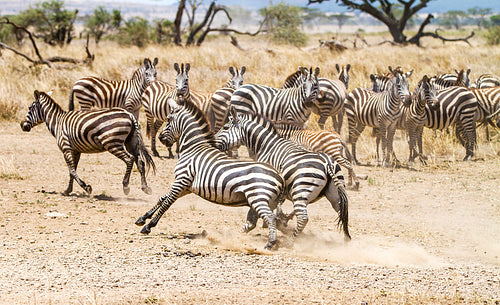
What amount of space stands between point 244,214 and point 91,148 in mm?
2695

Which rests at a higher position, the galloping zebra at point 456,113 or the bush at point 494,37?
the bush at point 494,37

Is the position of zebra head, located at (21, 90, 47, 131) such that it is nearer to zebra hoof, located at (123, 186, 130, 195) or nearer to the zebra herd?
the zebra herd

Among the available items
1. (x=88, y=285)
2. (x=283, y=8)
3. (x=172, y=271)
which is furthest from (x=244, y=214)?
(x=283, y=8)

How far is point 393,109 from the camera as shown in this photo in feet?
42.7

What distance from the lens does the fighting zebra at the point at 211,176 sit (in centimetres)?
719

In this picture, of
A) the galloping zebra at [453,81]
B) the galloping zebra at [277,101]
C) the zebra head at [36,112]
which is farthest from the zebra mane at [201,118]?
the galloping zebra at [453,81]

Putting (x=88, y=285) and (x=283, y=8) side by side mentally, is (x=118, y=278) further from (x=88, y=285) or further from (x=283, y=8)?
(x=283, y=8)

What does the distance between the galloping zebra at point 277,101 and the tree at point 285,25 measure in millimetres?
19472

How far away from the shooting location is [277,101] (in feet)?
42.5

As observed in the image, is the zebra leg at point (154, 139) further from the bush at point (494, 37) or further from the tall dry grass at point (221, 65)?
the bush at point (494, 37)

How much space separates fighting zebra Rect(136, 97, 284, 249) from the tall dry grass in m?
8.33

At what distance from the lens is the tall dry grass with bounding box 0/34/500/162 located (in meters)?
19.0

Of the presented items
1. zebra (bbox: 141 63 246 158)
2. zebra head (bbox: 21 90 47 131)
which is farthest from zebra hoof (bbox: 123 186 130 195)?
zebra (bbox: 141 63 246 158)

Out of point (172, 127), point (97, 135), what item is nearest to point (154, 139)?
point (97, 135)
